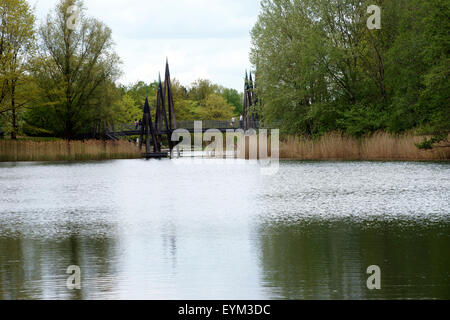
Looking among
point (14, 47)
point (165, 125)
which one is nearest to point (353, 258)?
point (14, 47)

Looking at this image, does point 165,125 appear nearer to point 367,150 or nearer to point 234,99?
point 367,150

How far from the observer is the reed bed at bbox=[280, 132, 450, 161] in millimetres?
33772

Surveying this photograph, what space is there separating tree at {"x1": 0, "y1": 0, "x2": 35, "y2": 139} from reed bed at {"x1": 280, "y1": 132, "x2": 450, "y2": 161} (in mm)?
22541

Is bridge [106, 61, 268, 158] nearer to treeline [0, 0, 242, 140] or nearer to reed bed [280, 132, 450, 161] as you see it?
treeline [0, 0, 242, 140]

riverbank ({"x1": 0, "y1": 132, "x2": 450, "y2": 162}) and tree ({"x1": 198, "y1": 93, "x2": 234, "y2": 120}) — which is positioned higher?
tree ({"x1": 198, "y1": 93, "x2": 234, "y2": 120})

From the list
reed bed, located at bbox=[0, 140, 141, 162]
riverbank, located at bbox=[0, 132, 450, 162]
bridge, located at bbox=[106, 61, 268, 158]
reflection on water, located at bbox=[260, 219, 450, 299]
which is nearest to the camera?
reflection on water, located at bbox=[260, 219, 450, 299]

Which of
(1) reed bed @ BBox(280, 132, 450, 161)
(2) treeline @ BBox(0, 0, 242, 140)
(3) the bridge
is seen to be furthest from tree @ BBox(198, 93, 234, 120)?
(1) reed bed @ BBox(280, 132, 450, 161)

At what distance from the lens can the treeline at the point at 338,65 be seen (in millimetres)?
42875

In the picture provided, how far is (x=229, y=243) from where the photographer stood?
900cm

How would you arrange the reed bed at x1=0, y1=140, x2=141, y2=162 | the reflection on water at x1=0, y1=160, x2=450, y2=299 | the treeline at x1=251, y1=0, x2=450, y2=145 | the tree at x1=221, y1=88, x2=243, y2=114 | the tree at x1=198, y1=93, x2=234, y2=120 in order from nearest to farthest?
the reflection on water at x1=0, y1=160, x2=450, y2=299, the treeline at x1=251, y1=0, x2=450, y2=145, the reed bed at x1=0, y1=140, x2=141, y2=162, the tree at x1=198, y1=93, x2=234, y2=120, the tree at x1=221, y1=88, x2=243, y2=114

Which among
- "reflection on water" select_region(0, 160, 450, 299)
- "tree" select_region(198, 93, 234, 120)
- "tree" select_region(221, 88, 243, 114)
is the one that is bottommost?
"reflection on water" select_region(0, 160, 450, 299)

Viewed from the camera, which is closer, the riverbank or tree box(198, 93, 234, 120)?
the riverbank
